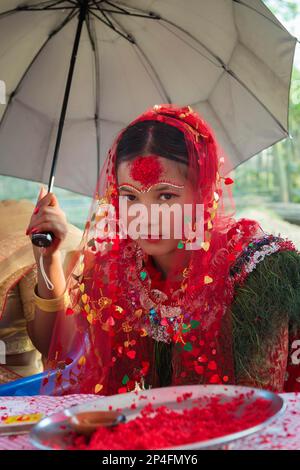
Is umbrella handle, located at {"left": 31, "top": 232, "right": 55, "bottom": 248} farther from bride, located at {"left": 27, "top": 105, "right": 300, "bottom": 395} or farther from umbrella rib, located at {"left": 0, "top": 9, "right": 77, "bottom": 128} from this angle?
umbrella rib, located at {"left": 0, "top": 9, "right": 77, "bottom": 128}

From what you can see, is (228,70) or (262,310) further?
(228,70)

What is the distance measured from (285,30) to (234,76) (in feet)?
0.87

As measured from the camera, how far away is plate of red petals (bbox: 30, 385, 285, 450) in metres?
1.05

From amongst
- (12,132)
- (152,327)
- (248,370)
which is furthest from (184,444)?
(12,132)

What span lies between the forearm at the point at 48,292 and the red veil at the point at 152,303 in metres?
0.04

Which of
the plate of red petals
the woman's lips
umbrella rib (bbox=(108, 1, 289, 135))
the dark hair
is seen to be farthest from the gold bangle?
umbrella rib (bbox=(108, 1, 289, 135))

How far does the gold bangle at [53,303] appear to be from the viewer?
1982mm

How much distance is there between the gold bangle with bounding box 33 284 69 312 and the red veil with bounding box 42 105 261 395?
2cm

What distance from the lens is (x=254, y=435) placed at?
1123mm

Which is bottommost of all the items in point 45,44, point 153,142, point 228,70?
point 153,142

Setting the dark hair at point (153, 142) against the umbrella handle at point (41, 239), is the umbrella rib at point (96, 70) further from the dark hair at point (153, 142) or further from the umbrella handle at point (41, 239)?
the umbrella handle at point (41, 239)

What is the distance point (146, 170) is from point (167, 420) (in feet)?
2.66

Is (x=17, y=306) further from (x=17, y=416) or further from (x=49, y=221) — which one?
(x=17, y=416)

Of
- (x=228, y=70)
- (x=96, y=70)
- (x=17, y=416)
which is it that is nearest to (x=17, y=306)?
(x=96, y=70)
